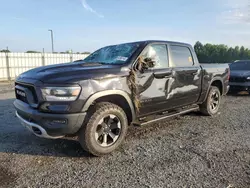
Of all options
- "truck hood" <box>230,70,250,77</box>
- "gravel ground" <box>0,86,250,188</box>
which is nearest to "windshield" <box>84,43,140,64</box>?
"gravel ground" <box>0,86,250,188</box>

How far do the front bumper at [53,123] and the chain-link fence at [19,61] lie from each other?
15.3m

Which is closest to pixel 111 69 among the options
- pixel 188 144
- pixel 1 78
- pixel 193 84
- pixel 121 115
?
pixel 121 115

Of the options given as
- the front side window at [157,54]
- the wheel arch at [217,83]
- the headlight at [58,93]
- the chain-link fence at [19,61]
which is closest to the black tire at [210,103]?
the wheel arch at [217,83]

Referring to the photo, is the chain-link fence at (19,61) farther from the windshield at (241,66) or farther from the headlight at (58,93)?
the headlight at (58,93)

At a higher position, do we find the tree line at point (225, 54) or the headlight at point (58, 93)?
the tree line at point (225, 54)

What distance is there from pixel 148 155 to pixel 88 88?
1423mm

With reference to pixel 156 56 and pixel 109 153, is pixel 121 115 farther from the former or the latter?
pixel 156 56

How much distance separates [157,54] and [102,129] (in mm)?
1876

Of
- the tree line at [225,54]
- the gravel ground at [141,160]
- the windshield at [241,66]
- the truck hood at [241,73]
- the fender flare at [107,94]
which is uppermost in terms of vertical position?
the tree line at [225,54]

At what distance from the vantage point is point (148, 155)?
3432mm

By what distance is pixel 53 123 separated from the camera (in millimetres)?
3016

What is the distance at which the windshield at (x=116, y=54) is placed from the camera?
393 centimetres

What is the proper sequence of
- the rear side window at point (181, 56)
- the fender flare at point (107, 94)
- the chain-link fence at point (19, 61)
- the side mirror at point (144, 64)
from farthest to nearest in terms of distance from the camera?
the chain-link fence at point (19, 61) → the rear side window at point (181, 56) → the side mirror at point (144, 64) → the fender flare at point (107, 94)

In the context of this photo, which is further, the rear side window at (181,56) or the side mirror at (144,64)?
the rear side window at (181,56)
